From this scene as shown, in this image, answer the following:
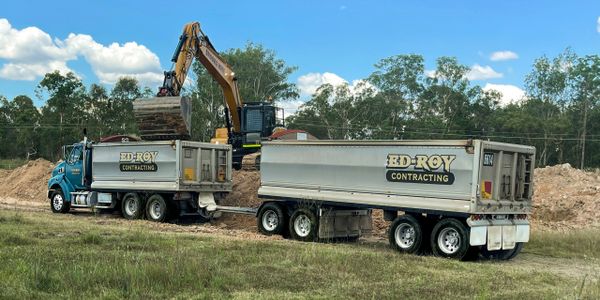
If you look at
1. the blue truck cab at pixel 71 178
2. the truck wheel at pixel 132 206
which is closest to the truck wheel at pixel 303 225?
the truck wheel at pixel 132 206

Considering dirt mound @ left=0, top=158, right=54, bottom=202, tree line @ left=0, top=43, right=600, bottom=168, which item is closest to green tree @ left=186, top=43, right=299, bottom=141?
tree line @ left=0, top=43, right=600, bottom=168

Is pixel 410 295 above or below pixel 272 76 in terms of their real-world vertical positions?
below

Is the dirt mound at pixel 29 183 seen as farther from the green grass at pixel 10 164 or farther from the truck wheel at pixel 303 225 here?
the truck wheel at pixel 303 225

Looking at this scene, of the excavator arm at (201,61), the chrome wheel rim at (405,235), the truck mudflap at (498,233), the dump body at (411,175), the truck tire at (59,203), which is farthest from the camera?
the excavator arm at (201,61)

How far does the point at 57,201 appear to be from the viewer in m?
24.5

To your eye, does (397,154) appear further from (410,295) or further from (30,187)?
(30,187)

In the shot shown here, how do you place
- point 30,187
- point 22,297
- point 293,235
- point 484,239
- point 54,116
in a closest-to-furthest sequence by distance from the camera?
point 22,297 → point 484,239 → point 293,235 → point 30,187 → point 54,116

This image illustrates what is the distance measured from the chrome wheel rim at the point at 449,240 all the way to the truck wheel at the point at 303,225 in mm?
3749

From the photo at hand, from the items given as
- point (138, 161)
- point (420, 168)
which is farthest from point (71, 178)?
point (420, 168)

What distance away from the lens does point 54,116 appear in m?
76.1

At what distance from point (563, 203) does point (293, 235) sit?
480 inches

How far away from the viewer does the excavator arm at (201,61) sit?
25438 mm

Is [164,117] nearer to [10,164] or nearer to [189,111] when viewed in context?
[189,111]

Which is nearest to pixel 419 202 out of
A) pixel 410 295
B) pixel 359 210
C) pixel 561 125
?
pixel 359 210
